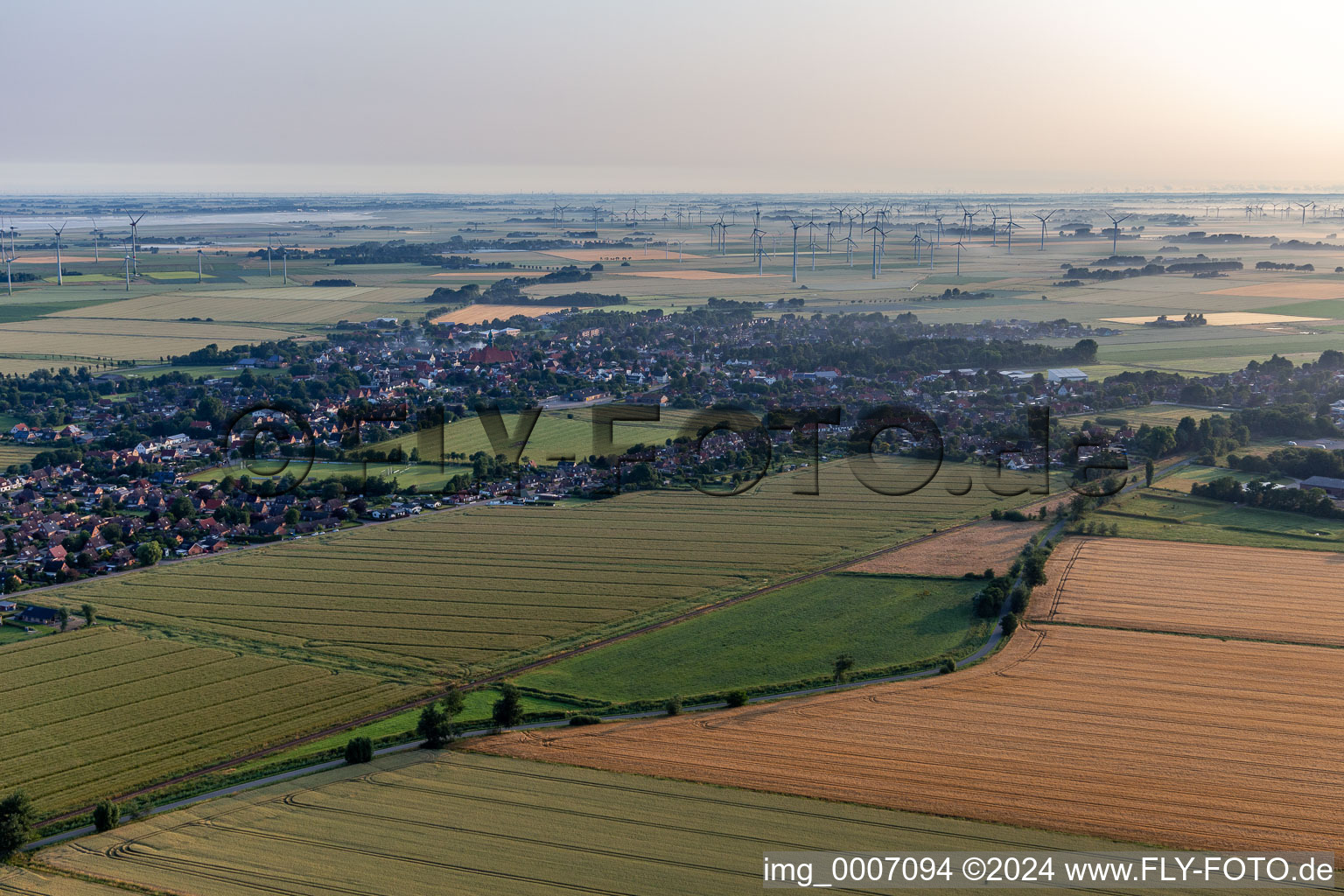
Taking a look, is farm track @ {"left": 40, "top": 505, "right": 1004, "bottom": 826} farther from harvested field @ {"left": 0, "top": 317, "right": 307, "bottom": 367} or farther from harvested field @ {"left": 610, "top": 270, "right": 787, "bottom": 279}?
harvested field @ {"left": 610, "top": 270, "right": 787, "bottom": 279}

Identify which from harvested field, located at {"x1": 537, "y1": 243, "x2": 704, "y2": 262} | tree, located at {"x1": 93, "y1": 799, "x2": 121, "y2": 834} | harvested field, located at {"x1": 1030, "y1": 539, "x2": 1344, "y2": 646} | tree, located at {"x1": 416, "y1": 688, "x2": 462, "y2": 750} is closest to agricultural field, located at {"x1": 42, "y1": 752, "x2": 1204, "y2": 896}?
tree, located at {"x1": 93, "y1": 799, "x2": 121, "y2": 834}

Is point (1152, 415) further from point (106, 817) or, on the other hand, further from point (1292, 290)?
point (1292, 290)

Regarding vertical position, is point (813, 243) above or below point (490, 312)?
above

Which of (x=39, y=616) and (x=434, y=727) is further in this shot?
(x=39, y=616)

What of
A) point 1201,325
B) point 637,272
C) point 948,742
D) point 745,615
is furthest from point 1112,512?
point 637,272

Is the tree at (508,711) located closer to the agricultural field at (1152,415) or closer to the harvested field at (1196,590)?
the harvested field at (1196,590)

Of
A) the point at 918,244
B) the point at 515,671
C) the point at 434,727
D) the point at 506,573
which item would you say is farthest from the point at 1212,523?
the point at 918,244

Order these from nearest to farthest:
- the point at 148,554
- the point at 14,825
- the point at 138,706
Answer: the point at 14,825 < the point at 138,706 < the point at 148,554
